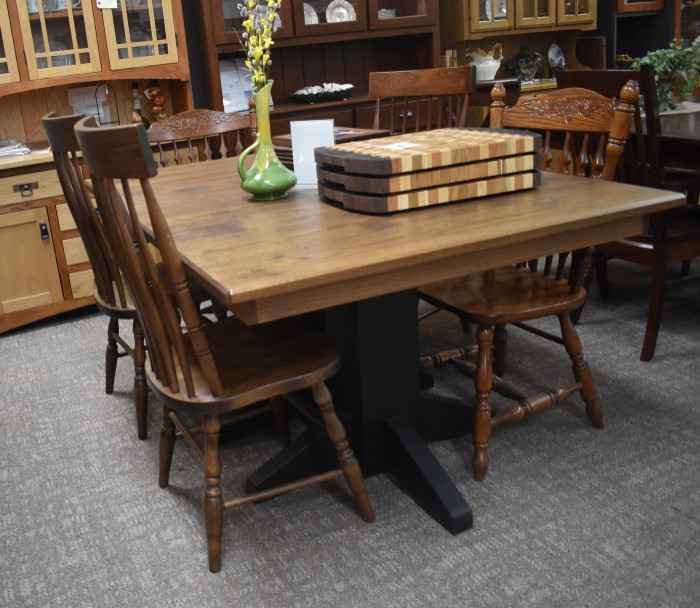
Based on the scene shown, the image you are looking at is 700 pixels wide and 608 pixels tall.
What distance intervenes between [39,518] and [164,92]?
243cm

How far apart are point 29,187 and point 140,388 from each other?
4.41ft

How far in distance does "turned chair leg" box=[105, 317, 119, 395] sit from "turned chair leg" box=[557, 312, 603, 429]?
1374 mm

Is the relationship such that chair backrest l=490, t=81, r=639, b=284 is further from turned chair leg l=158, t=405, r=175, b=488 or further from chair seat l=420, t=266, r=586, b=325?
turned chair leg l=158, t=405, r=175, b=488

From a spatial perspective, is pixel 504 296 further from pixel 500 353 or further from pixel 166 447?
pixel 166 447

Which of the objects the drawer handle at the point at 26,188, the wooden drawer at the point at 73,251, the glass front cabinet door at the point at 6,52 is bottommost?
the wooden drawer at the point at 73,251

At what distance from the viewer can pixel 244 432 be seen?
2.16 metres

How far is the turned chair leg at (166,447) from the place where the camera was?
5.96 ft

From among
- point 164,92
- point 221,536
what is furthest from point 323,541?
point 164,92

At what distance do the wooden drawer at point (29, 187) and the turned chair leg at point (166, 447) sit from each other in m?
1.61

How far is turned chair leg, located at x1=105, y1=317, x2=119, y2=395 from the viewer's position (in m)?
2.41

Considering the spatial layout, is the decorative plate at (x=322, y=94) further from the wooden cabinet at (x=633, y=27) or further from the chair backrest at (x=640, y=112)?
the wooden cabinet at (x=633, y=27)

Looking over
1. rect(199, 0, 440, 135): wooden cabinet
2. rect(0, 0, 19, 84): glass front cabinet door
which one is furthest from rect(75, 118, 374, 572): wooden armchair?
rect(199, 0, 440, 135): wooden cabinet

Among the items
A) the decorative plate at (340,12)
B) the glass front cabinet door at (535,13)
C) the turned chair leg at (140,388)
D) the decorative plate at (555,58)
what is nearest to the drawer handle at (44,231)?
the turned chair leg at (140,388)

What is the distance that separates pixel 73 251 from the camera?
126 inches
